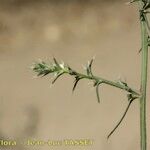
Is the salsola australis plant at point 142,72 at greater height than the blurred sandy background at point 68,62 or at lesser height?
lesser

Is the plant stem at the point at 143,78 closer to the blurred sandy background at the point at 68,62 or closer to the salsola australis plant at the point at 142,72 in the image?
the salsola australis plant at the point at 142,72

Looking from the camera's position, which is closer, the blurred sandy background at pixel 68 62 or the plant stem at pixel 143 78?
the plant stem at pixel 143 78

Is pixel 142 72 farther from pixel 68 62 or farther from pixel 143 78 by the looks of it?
pixel 68 62

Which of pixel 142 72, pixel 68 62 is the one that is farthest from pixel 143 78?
pixel 68 62

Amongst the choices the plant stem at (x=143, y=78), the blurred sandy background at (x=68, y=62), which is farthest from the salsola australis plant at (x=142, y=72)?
the blurred sandy background at (x=68, y=62)

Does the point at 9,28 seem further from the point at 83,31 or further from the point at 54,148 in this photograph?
the point at 54,148

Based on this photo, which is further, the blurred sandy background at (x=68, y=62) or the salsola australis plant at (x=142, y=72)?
the blurred sandy background at (x=68, y=62)

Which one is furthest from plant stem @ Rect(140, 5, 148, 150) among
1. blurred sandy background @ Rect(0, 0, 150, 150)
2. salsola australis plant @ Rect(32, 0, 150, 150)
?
blurred sandy background @ Rect(0, 0, 150, 150)

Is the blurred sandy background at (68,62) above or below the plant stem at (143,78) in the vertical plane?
above
